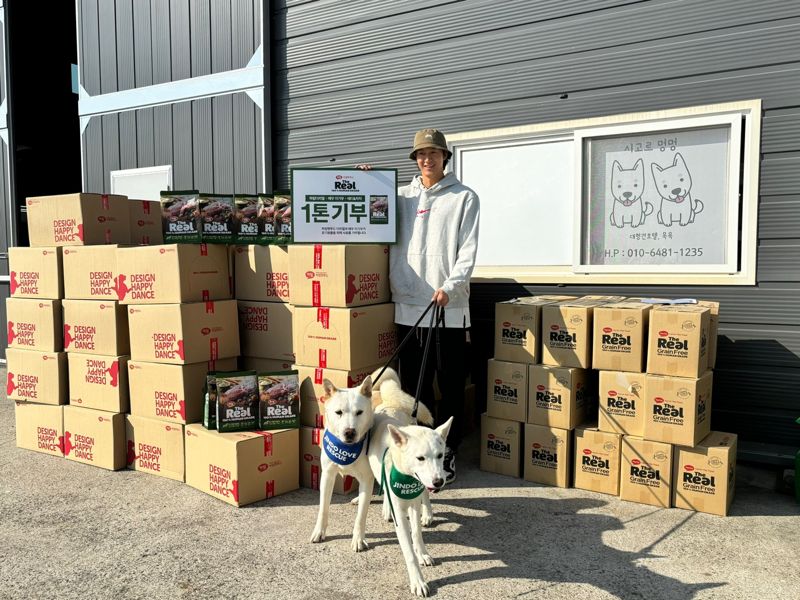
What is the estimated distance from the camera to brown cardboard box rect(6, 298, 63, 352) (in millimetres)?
4875

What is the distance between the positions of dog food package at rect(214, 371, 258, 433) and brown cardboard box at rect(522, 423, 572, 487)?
1.87m

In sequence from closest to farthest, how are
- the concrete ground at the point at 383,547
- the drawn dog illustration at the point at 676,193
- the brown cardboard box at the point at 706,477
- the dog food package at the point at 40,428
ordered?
the concrete ground at the point at 383,547
the brown cardboard box at the point at 706,477
the drawn dog illustration at the point at 676,193
the dog food package at the point at 40,428

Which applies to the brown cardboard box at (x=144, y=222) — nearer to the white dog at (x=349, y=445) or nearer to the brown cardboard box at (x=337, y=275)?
the brown cardboard box at (x=337, y=275)

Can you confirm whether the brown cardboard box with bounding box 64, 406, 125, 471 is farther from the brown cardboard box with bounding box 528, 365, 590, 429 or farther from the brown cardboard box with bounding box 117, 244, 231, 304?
the brown cardboard box with bounding box 528, 365, 590, 429

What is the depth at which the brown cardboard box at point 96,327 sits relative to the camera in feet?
14.9

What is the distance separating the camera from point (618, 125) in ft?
16.1

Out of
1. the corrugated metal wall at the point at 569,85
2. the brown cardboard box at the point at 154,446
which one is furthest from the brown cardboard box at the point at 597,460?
the brown cardboard box at the point at 154,446

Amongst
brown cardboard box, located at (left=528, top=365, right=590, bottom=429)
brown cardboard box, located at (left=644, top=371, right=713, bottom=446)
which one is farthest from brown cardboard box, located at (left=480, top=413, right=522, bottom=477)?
brown cardboard box, located at (left=644, top=371, right=713, bottom=446)

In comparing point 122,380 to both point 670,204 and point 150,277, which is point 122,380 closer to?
point 150,277

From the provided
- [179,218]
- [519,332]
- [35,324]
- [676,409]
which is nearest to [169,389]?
[179,218]

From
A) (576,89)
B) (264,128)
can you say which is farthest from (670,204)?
(264,128)

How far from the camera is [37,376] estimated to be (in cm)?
495

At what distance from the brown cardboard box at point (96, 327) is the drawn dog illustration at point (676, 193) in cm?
418

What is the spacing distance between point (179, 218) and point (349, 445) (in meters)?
2.24
